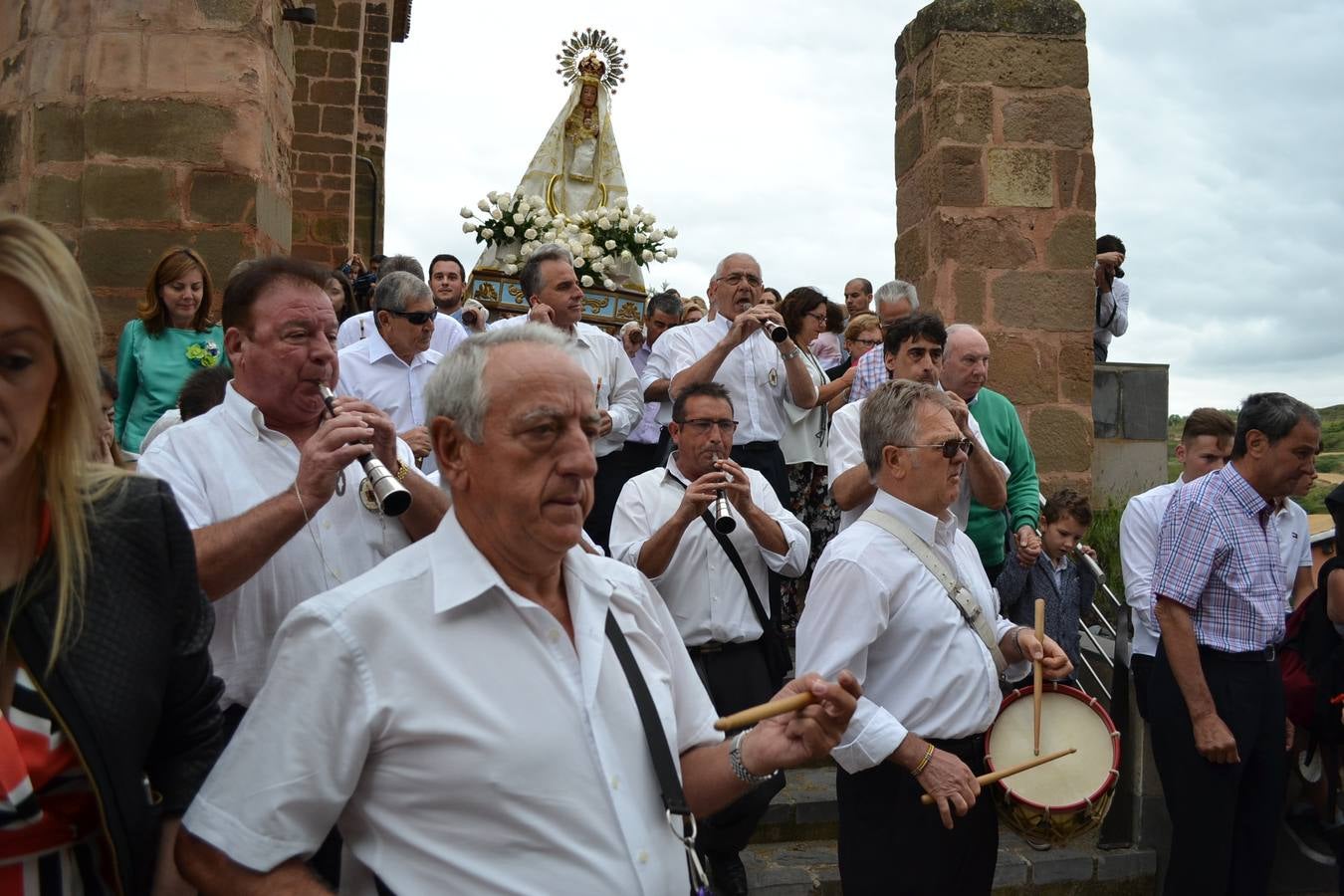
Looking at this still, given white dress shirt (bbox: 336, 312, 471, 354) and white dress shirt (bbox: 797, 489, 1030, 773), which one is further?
white dress shirt (bbox: 336, 312, 471, 354)

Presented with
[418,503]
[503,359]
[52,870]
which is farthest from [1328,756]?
[52,870]

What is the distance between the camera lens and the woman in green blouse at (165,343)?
19.3 ft

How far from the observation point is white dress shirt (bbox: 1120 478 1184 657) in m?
5.82

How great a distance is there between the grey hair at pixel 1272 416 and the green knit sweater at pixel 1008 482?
41.7 inches

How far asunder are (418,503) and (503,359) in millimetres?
979

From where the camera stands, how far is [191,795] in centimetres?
202

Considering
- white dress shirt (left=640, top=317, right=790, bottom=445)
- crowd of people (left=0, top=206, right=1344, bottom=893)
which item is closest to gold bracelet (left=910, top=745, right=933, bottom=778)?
crowd of people (left=0, top=206, right=1344, bottom=893)

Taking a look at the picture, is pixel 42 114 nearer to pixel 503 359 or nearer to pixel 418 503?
pixel 418 503

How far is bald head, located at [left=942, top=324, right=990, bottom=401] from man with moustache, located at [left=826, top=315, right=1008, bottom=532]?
236 millimetres

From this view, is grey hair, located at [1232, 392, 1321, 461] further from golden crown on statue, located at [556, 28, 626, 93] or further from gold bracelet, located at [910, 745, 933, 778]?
golden crown on statue, located at [556, 28, 626, 93]

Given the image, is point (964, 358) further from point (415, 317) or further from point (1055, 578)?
point (415, 317)

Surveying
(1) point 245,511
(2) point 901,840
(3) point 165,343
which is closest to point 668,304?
(3) point 165,343

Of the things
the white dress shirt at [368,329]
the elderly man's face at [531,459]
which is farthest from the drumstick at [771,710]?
the white dress shirt at [368,329]

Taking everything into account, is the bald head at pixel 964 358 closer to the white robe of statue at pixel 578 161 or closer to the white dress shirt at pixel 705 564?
the white dress shirt at pixel 705 564
